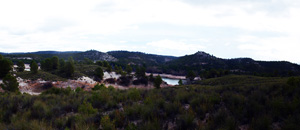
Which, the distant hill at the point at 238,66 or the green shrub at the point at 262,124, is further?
the distant hill at the point at 238,66

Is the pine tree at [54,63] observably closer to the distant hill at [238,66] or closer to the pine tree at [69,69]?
the pine tree at [69,69]

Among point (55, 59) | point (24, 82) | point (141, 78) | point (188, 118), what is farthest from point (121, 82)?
point (188, 118)

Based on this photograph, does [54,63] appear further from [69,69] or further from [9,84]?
[9,84]

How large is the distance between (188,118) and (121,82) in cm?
5443

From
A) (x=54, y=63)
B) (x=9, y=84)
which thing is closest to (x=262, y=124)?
(x=9, y=84)

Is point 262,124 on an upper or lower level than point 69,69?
upper

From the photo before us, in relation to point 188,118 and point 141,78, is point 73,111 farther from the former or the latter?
point 141,78

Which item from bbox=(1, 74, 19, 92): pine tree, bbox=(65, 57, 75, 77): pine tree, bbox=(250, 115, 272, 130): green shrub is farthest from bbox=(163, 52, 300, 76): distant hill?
bbox=(1, 74, 19, 92): pine tree

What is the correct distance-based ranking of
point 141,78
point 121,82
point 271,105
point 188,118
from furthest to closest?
point 141,78 → point 121,82 → point 271,105 → point 188,118

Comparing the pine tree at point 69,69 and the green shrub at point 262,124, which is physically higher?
the green shrub at point 262,124

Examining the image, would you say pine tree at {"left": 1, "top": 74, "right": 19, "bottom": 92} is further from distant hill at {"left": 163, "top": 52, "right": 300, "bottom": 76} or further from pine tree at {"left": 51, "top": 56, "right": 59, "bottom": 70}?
distant hill at {"left": 163, "top": 52, "right": 300, "bottom": 76}

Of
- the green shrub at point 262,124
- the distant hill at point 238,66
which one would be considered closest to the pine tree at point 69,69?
the green shrub at point 262,124

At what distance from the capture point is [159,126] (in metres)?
3.85

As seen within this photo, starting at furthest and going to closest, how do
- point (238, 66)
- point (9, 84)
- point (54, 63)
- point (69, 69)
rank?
point (238, 66) → point (54, 63) → point (69, 69) → point (9, 84)
